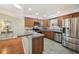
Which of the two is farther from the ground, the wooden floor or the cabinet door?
the cabinet door

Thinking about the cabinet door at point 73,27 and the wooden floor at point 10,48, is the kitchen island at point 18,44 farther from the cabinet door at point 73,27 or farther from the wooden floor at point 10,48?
the cabinet door at point 73,27

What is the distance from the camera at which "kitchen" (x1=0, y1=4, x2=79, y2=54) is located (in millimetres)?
2499

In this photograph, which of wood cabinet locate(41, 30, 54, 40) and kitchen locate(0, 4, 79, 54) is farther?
wood cabinet locate(41, 30, 54, 40)

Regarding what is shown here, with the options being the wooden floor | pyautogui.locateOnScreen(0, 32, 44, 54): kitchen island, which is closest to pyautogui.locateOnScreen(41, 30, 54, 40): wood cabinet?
pyautogui.locateOnScreen(0, 32, 44, 54): kitchen island

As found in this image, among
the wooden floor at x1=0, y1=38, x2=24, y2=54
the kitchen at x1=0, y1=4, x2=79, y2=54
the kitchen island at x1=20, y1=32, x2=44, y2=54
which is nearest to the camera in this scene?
the wooden floor at x1=0, y1=38, x2=24, y2=54

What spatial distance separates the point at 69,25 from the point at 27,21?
2.15 meters

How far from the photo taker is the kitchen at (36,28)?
250cm

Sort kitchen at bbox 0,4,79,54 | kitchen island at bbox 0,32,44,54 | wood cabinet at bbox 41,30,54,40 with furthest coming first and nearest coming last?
wood cabinet at bbox 41,30,54,40 < kitchen at bbox 0,4,79,54 < kitchen island at bbox 0,32,44,54

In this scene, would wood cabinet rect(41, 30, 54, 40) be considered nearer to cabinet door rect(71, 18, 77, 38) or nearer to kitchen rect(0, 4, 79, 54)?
kitchen rect(0, 4, 79, 54)

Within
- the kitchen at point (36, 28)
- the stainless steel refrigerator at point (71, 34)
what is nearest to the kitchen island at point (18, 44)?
the kitchen at point (36, 28)

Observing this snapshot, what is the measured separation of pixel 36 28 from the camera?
3766 millimetres

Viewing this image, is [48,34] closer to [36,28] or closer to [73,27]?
[73,27]
